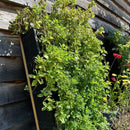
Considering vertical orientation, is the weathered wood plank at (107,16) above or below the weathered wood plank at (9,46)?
above

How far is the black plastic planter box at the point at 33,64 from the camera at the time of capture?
2.92 ft

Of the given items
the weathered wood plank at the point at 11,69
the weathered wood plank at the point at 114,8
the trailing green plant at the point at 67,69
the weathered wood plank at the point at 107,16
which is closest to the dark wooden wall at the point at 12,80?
the weathered wood plank at the point at 11,69

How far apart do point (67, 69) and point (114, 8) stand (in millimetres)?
2244

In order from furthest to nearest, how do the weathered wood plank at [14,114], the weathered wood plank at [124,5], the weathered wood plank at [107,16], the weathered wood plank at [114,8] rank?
the weathered wood plank at [124,5]
the weathered wood plank at [114,8]
the weathered wood plank at [107,16]
the weathered wood plank at [14,114]

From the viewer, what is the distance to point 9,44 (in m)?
1.11

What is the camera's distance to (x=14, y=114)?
105cm

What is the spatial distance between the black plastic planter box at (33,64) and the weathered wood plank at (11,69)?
140mm

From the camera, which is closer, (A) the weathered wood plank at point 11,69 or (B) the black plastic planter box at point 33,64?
(B) the black plastic planter box at point 33,64

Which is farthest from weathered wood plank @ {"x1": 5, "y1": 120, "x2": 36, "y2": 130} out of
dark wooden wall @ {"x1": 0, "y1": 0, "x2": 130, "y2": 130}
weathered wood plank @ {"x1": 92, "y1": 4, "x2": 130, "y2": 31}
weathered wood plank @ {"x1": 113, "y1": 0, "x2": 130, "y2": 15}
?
weathered wood plank @ {"x1": 113, "y1": 0, "x2": 130, "y2": 15}

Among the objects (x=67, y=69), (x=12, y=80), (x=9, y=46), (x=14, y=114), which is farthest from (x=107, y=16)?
(x=14, y=114)

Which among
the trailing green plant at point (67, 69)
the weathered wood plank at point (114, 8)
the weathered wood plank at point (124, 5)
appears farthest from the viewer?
the weathered wood plank at point (124, 5)

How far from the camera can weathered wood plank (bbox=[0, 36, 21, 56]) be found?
3.48 feet

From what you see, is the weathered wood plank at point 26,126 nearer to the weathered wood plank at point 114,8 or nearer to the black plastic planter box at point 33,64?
the black plastic planter box at point 33,64

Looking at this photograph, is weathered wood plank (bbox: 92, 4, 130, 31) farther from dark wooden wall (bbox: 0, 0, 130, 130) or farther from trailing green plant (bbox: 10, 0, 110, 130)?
dark wooden wall (bbox: 0, 0, 130, 130)
